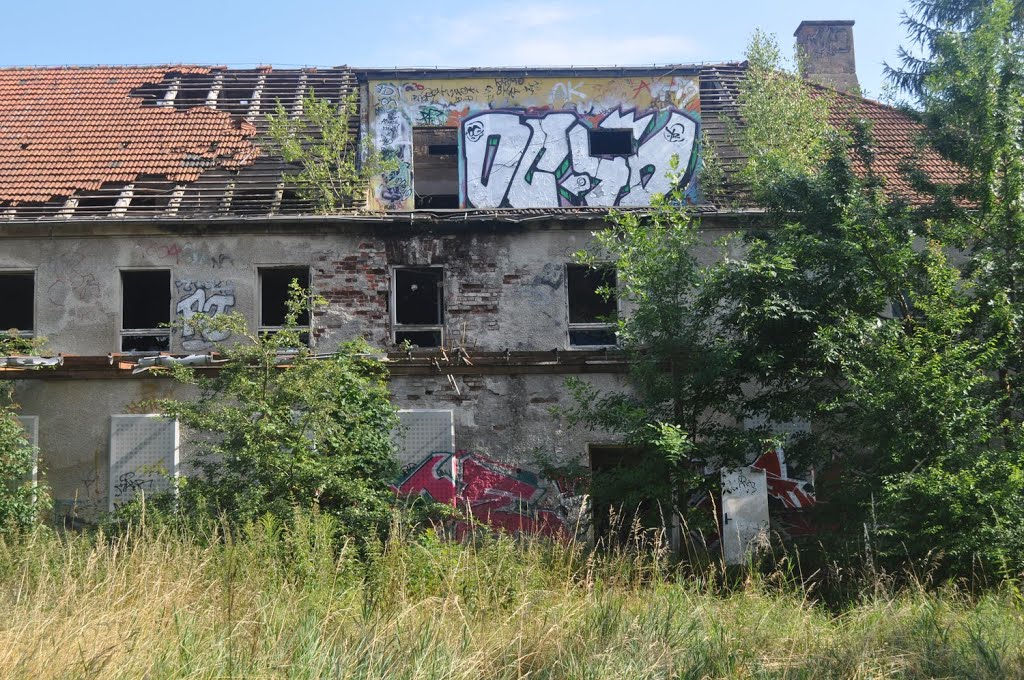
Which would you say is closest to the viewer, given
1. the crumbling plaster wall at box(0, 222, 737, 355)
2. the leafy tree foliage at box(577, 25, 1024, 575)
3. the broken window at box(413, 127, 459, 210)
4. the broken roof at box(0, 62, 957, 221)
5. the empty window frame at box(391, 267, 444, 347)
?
the leafy tree foliage at box(577, 25, 1024, 575)

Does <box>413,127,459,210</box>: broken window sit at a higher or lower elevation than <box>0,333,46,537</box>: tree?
higher

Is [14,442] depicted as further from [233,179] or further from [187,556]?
[187,556]

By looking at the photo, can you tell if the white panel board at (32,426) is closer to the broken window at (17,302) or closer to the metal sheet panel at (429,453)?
the broken window at (17,302)

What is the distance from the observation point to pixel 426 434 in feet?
51.1

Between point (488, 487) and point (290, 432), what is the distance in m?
4.60

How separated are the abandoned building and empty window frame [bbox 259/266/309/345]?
0.04 m

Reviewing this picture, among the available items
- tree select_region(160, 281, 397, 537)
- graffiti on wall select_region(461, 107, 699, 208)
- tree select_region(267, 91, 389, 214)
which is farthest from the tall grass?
graffiti on wall select_region(461, 107, 699, 208)

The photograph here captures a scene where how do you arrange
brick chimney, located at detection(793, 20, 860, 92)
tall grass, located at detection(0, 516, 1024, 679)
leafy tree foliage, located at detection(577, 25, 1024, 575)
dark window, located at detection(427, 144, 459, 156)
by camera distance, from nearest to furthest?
tall grass, located at detection(0, 516, 1024, 679)
leafy tree foliage, located at detection(577, 25, 1024, 575)
dark window, located at detection(427, 144, 459, 156)
brick chimney, located at detection(793, 20, 860, 92)

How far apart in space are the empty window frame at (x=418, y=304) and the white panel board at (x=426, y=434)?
1.32 m

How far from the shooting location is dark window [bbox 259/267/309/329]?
16422 millimetres

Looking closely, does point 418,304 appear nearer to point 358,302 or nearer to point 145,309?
point 358,302

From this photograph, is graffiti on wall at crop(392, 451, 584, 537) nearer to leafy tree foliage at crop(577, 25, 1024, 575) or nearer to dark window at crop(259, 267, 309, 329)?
leafy tree foliage at crop(577, 25, 1024, 575)

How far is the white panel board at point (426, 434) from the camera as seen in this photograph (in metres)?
15.5

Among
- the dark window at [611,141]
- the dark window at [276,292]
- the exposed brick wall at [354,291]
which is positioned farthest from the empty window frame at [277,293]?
the dark window at [611,141]
